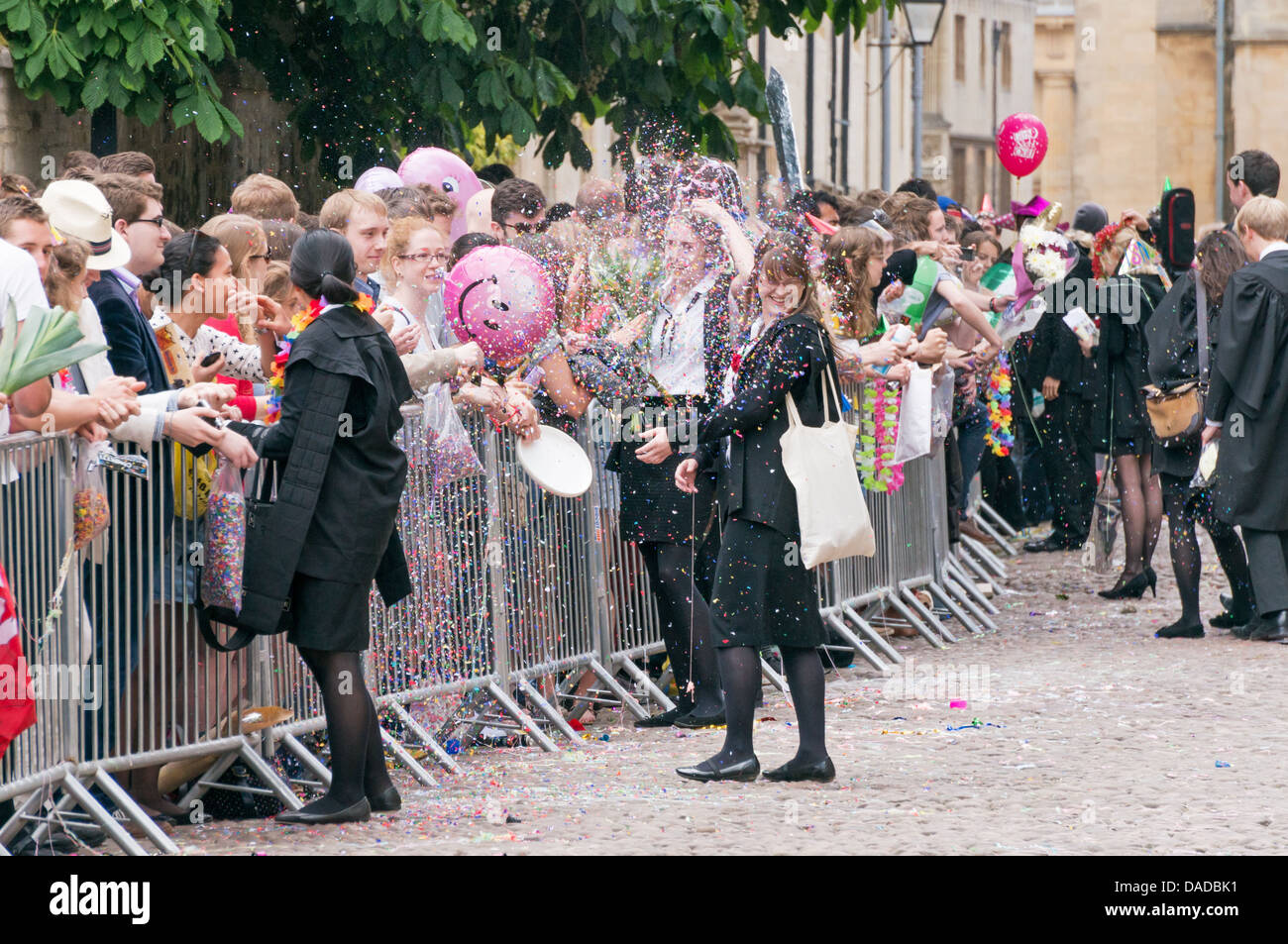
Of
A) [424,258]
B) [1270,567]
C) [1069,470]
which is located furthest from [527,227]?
[1069,470]

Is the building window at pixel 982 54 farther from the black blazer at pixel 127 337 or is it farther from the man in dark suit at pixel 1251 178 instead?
the black blazer at pixel 127 337

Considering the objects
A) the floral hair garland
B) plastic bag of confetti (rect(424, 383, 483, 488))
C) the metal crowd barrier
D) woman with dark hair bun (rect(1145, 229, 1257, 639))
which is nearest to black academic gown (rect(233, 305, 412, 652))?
the metal crowd barrier

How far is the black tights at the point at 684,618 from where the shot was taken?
28.6 ft

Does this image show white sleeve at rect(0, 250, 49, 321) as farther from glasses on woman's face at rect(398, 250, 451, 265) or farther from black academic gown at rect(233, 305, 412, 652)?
glasses on woman's face at rect(398, 250, 451, 265)

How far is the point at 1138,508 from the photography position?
13.1 m

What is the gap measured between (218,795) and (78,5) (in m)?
6.07

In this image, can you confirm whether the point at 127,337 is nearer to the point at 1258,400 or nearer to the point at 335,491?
the point at 335,491

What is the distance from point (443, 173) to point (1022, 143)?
781 cm

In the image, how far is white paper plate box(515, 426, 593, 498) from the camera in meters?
8.28

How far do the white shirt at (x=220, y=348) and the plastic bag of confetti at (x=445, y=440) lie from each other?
72 cm

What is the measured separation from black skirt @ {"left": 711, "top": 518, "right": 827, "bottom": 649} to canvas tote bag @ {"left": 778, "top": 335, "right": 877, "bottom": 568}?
0.11 metres

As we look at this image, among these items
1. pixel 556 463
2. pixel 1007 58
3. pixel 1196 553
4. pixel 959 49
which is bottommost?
pixel 1196 553

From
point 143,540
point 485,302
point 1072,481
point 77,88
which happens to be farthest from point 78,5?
point 1072,481

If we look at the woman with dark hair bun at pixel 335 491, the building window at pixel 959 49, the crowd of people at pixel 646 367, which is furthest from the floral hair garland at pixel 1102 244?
the building window at pixel 959 49
